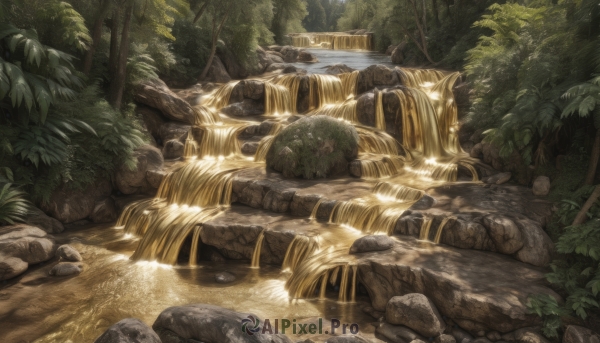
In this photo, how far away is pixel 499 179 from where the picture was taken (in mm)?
11047

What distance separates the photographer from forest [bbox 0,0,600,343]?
7.57 meters

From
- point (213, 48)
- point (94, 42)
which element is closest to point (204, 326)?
point (94, 42)

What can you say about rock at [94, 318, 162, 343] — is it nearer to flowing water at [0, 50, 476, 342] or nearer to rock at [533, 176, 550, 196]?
flowing water at [0, 50, 476, 342]

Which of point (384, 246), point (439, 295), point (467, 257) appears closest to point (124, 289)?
point (384, 246)

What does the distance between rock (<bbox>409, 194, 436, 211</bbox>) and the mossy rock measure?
318 cm

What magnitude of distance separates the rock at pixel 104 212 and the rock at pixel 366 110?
8946mm

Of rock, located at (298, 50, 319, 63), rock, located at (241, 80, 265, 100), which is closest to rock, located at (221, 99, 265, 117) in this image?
rock, located at (241, 80, 265, 100)

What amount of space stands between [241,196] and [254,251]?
2.28 metres

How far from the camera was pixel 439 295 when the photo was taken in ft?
23.7

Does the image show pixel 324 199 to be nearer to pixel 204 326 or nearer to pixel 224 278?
pixel 224 278

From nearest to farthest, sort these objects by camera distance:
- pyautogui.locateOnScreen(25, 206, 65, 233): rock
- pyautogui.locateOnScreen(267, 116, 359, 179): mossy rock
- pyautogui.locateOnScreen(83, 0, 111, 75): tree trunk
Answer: pyautogui.locateOnScreen(25, 206, 65, 233): rock, pyautogui.locateOnScreen(267, 116, 359, 179): mossy rock, pyautogui.locateOnScreen(83, 0, 111, 75): tree trunk

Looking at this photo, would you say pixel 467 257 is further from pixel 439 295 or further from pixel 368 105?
pixel 368 105

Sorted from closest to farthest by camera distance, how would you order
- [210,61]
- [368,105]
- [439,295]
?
[439,295] < [368,105] < [210,61]

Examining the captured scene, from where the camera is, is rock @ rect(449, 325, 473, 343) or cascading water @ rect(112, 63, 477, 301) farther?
cascading water @ rect(112, 63, 477, 301)
